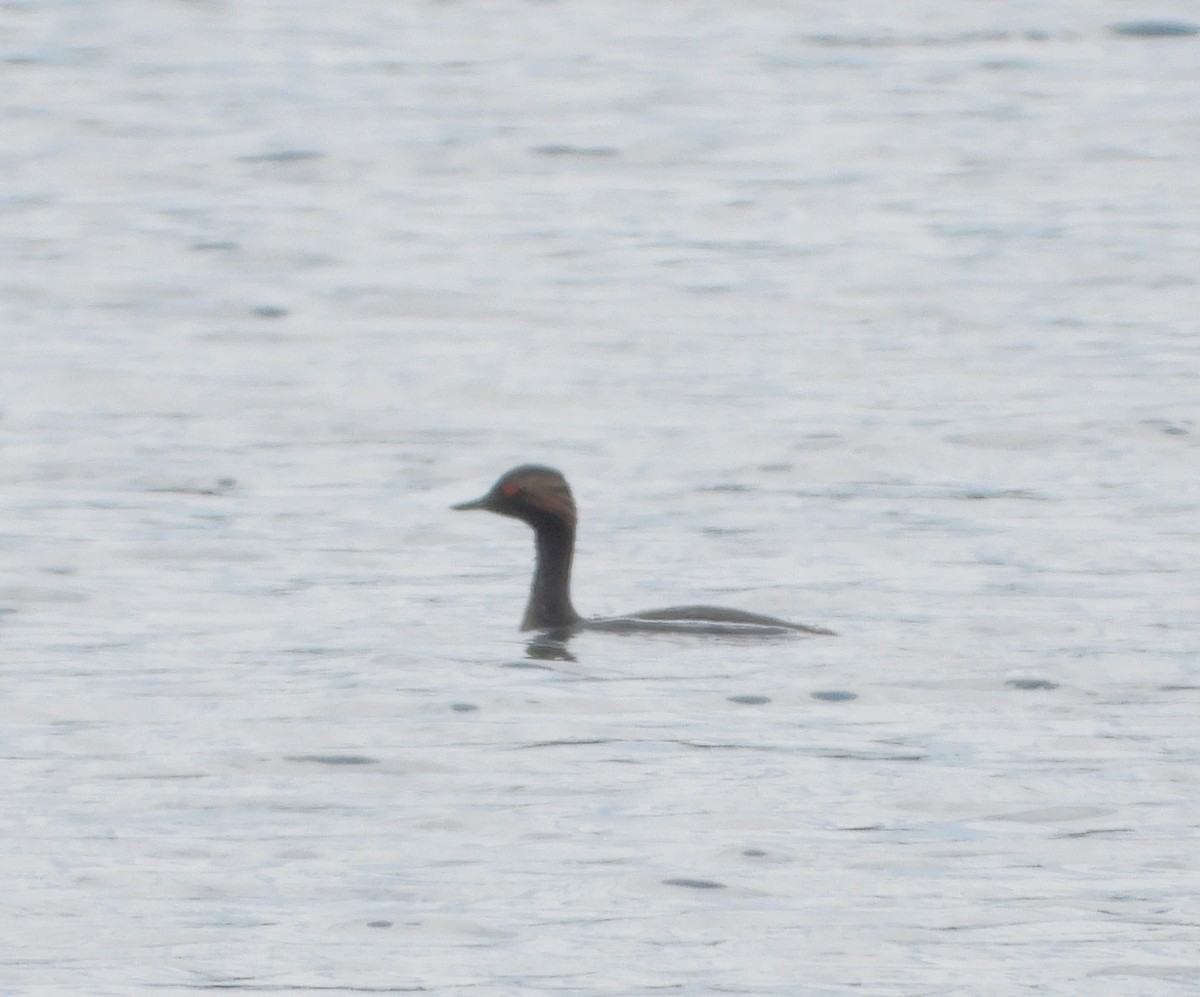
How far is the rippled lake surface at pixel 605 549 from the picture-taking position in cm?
1063

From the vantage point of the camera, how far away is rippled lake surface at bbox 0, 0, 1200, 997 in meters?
10.6

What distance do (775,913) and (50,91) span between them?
4020 cm

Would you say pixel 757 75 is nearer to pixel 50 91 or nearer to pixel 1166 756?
pixel 50 91

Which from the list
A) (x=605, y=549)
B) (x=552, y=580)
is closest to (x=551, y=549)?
(x=552, y=580)

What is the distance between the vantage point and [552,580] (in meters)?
15.8

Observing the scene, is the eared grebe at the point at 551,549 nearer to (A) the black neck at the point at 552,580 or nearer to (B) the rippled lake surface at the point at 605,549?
(A) the black neck at the point at 552,580

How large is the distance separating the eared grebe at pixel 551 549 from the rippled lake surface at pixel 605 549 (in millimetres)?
183

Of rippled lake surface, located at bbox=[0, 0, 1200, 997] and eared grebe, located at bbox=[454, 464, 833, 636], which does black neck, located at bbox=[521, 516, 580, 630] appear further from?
rippled lake surface, located at bbox=[0, 0, 1200, 997]

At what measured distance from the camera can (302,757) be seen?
12891 mm

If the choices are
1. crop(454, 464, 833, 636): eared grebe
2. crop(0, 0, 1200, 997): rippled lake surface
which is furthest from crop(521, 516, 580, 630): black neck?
crop(0, 0, 1200, 997): rippled lake surface

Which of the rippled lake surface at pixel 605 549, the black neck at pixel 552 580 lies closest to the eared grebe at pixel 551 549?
the black neck at pixel 552 580

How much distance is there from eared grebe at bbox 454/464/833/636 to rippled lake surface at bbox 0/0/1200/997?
0.18m

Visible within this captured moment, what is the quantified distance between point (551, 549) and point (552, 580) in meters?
0.16

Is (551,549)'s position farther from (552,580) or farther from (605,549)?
(605,549)
